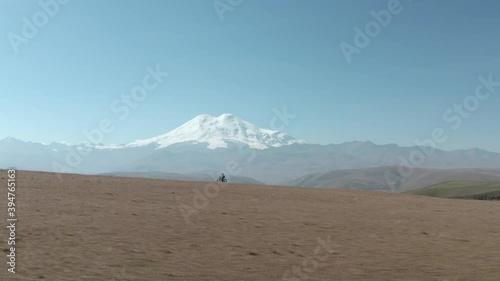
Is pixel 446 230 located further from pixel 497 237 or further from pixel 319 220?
pixel 319 220

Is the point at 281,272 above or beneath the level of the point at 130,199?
beneath

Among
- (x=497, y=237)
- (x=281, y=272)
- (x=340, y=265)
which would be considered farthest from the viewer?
(x=497, y=237)

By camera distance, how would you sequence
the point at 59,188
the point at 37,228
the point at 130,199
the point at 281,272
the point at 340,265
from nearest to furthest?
the point at 281,272 → the point at 340,265 → the point at 37,228 → the point at 130,199 → the point at 59,188

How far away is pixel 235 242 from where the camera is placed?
22.2 meters


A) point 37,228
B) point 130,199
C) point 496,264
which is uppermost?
point 130,199

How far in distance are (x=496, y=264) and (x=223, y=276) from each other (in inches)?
538

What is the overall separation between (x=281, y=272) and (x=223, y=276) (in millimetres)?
2710

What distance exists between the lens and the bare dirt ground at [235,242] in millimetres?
16344

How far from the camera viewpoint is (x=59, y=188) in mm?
41406

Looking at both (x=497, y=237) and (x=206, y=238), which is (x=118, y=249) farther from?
(x=497, y=237)

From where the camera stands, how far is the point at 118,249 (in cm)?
1877

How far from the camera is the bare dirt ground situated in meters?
16.3

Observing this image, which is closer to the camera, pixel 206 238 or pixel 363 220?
pixel 206 238

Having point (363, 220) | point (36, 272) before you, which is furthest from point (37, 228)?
point (363, 220)
